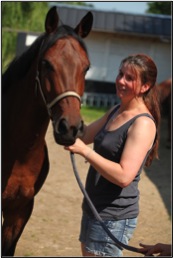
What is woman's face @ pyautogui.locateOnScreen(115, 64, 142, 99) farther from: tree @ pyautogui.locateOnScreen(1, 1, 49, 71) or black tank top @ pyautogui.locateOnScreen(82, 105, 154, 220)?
tree @ pyautogui.locateOnScreen(1, 1, 49, 71)

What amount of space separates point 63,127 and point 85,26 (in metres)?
0.81

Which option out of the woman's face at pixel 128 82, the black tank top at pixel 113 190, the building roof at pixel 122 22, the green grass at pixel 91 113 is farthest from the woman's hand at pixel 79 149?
the building roof at pixel 122 22

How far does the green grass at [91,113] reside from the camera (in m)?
12.3

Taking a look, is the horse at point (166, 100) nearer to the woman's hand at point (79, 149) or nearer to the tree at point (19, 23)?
the tree at point (19, 23)

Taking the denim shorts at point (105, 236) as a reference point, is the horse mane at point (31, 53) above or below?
above

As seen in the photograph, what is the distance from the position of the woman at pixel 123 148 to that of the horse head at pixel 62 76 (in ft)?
0.37

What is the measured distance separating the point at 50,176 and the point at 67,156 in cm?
133

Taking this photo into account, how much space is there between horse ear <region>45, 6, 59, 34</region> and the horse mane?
0.04 meters

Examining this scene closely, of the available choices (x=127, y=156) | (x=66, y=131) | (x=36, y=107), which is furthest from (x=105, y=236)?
(x=36, y=107)

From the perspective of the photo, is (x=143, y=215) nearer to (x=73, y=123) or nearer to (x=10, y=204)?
(x=10, y=204)

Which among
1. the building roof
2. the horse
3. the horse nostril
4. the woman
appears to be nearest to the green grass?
the horse

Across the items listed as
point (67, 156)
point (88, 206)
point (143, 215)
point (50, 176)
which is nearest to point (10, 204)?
point (88, 206)

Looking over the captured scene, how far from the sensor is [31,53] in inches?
117

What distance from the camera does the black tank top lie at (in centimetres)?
243
